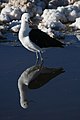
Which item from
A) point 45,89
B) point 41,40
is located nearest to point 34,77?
point 45,89

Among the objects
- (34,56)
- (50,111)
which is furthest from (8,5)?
(50,111)

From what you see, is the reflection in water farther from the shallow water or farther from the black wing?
the black wing

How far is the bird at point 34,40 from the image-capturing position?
10.7 meters

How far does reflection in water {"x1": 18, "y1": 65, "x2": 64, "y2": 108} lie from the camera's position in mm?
8800

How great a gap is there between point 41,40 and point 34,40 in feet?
0.83

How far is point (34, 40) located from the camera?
10.7 meters

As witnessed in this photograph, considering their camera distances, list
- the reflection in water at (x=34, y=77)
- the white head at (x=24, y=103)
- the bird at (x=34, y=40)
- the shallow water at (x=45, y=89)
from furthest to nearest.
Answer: the bird at (x=34, y=40), the reflection in water at (x=34, y=77), the white head at (x=24, y=103), the shallow water at (x=45, y=89)

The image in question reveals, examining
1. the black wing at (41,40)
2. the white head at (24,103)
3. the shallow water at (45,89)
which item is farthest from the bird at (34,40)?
the white head at (24,103)

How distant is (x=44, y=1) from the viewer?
16.4 m

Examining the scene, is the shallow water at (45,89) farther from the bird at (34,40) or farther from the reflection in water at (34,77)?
the bird at (34,40)

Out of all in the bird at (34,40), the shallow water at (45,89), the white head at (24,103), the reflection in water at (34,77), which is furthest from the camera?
the bird at (34,40)

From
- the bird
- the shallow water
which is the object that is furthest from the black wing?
the shallow water

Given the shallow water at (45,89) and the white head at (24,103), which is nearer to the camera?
the shallow water at (45,89)

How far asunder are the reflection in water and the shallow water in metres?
0.07
